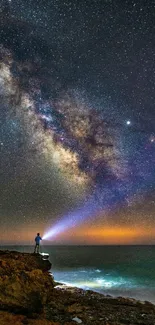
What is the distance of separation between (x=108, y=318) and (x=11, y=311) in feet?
25.7

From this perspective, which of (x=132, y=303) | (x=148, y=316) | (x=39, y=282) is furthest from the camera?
(x=132, y=303)

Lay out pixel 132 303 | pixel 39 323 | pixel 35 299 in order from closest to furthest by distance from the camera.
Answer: pixel 39 323, pixel 35 299, pixel 132 303

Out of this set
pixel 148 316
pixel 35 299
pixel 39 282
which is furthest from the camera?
pixel 148 316

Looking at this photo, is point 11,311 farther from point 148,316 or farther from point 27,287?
point 148,316

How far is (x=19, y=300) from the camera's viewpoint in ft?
41.4

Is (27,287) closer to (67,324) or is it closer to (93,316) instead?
(67,324)

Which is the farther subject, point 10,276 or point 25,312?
point 10,276

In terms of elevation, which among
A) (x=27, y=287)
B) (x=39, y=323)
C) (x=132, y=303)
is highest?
(x=27, y=287)

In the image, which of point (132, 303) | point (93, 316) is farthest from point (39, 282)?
point (132, 303)

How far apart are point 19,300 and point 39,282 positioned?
237 cm

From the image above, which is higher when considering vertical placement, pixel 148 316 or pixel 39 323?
pixel 39 323

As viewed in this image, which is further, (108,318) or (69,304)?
(69,304)

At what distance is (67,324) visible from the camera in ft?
43.1

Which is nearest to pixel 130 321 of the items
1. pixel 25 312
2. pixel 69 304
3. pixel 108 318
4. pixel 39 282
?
pixel 108 318
